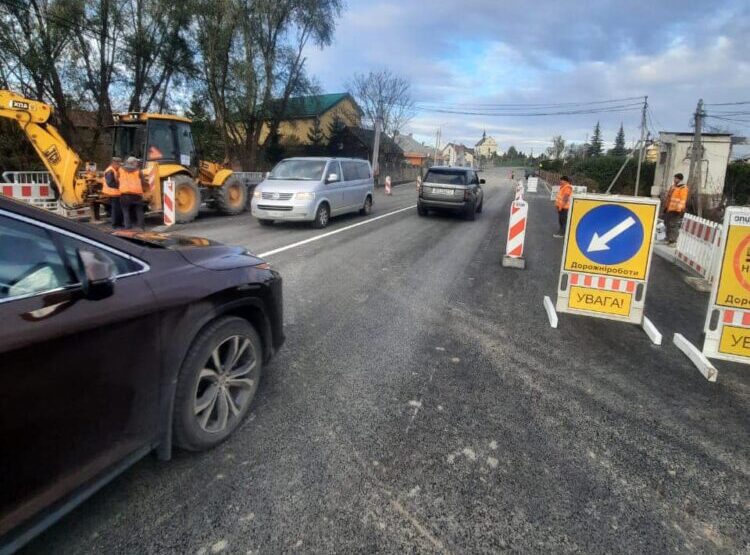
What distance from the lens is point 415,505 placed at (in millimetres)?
2523

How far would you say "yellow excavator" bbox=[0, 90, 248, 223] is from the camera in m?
10.3

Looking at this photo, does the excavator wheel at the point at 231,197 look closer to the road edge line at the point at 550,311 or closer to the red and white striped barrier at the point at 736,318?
the road edge line at the point at 550,311

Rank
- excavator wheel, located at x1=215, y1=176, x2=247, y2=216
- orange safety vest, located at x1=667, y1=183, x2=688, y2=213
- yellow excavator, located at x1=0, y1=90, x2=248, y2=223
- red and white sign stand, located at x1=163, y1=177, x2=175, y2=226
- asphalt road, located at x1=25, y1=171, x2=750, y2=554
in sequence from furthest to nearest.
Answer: excavator wheel, located at x1=215, y1=176, x2=247, y2=216
red and white sign stand, located at x1=163, y1=177, x2=175, y2=226
orange safety vest, located at x1=667, y1=183, x2=688, y2=213
yellow excavator, located at x1=0, y1=90, x2=248, y2=223
asphalt road, located at x1=25, y1=171, x2=750, y2=554

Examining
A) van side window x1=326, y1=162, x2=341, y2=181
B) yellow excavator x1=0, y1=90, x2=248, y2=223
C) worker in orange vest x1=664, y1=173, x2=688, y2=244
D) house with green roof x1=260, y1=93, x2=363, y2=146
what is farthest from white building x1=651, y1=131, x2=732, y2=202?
yellow excavator x1=0, y1=90, x2=248, y2=223

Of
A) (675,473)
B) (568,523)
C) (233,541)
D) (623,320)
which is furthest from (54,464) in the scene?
(623,320)

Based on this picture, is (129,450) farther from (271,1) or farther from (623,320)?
(271,1)

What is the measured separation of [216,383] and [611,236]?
4.68 meters

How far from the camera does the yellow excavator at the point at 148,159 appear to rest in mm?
10273

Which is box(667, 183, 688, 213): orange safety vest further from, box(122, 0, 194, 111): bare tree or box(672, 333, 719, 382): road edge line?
box(122, 0, 194, 111): bare tree

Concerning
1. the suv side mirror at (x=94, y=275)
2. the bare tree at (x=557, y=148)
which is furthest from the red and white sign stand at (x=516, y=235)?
the bare tree at (x=557, y=148)

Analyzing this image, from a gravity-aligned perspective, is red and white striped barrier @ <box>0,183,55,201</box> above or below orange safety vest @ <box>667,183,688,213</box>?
below

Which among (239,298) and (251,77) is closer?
(239,298)

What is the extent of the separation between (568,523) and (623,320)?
3.77 meters

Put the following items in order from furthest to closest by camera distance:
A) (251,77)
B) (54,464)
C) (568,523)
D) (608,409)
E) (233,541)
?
(251,77)
(608,409)
(568,523)
(233,541)
(54,464)
